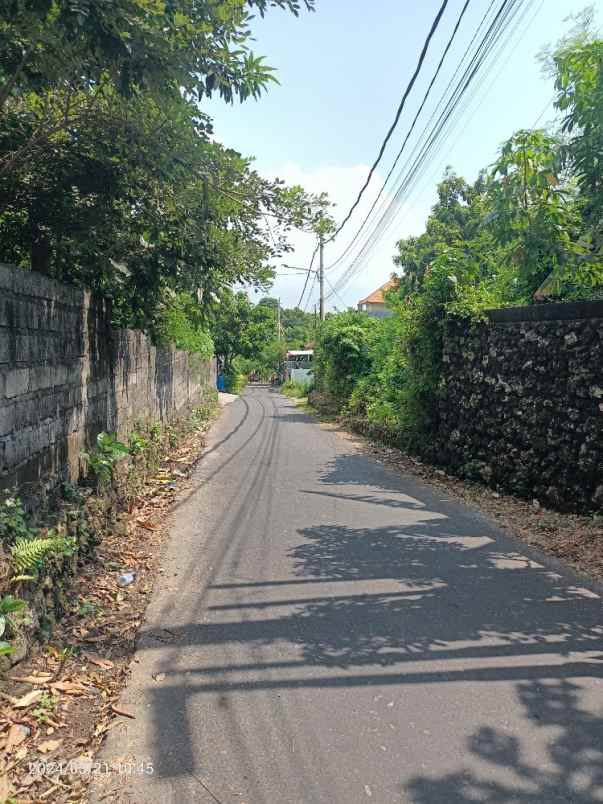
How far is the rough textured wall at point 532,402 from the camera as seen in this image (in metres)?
6.93

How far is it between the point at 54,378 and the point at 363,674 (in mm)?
3326

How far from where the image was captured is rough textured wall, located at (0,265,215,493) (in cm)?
408

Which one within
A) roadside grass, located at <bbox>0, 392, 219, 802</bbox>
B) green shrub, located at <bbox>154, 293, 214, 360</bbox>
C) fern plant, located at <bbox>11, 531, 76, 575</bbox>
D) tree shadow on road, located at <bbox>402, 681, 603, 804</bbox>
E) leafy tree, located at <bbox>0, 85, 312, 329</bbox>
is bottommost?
roadside grass, located at <bbox>0, 392, 219, 802</bbox>

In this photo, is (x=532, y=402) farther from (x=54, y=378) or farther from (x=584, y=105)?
(x=54, y=378)

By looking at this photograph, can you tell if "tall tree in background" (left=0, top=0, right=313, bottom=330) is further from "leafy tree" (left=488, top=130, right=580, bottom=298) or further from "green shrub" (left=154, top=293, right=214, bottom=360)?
"leafy tree" (left=488, top=130, right=580, bottom=298)

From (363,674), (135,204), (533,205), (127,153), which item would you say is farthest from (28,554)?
(533,205)

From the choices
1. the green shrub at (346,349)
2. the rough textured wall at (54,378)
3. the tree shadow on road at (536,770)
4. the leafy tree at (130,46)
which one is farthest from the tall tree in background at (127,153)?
the green shrub at (346,349)

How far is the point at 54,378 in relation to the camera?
5.15m

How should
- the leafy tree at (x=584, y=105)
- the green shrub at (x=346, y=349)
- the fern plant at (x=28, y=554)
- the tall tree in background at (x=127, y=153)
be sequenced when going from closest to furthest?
the fern plant at (x=28, y=554), the tall tree in background at (x=127, y=153), the leafy tree at (x=584, y=105), the green shrub at (x=346, y=349)

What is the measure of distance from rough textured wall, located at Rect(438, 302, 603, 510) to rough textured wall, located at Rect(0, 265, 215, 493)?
493cm

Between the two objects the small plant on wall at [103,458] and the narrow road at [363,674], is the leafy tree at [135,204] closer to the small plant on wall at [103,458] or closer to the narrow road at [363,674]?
the small plant on wall at [103,458]

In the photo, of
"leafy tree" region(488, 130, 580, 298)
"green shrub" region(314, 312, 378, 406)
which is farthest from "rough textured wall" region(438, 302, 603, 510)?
"green shrub" region(314, 312, 378, 406)

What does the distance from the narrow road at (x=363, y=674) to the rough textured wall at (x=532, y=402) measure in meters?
1.40

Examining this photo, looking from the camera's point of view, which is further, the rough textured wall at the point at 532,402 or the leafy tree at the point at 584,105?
the rough textured wall at the point at 532,402
